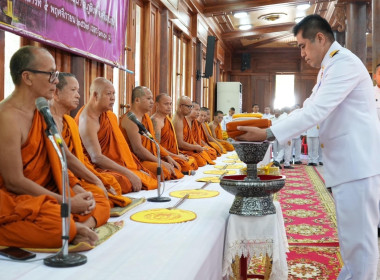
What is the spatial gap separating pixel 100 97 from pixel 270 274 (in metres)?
1.99

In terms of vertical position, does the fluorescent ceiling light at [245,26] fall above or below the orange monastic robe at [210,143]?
above

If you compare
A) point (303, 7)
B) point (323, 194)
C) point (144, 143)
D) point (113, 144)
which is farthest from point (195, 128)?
point (303, 7)

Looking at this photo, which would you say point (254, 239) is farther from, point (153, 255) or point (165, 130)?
point (165, 130)

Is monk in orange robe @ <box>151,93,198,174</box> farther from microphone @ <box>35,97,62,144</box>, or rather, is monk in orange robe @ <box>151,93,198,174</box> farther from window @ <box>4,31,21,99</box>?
microphone @ <box>35,97,62,144</box>

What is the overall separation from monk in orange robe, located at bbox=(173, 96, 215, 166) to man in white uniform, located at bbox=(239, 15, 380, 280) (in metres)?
3.21

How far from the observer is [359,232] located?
1.92 metres

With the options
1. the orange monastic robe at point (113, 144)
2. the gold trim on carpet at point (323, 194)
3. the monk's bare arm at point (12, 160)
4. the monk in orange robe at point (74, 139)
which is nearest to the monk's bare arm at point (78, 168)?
the monk in orange robe at point (74, 139)

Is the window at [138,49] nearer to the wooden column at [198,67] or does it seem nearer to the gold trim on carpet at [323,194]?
the gold trim on carpet at [323,194]

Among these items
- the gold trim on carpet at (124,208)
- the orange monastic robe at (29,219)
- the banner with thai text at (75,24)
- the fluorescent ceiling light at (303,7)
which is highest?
the fluorescent ceiling light at (303,7)

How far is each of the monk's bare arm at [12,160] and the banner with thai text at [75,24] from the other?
4.64ft

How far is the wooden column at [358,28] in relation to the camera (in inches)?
301

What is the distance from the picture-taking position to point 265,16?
433 inches

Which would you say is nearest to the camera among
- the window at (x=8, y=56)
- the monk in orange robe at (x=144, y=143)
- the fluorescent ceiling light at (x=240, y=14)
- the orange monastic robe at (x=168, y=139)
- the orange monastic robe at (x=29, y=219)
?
the orange monastic robe at (x=29, y=219)

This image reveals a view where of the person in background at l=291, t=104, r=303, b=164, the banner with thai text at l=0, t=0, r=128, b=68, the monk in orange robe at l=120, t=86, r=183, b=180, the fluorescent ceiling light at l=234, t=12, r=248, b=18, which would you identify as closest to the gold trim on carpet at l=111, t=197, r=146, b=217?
the monk in orange robe at l=120, t=86, r=183, b=180
